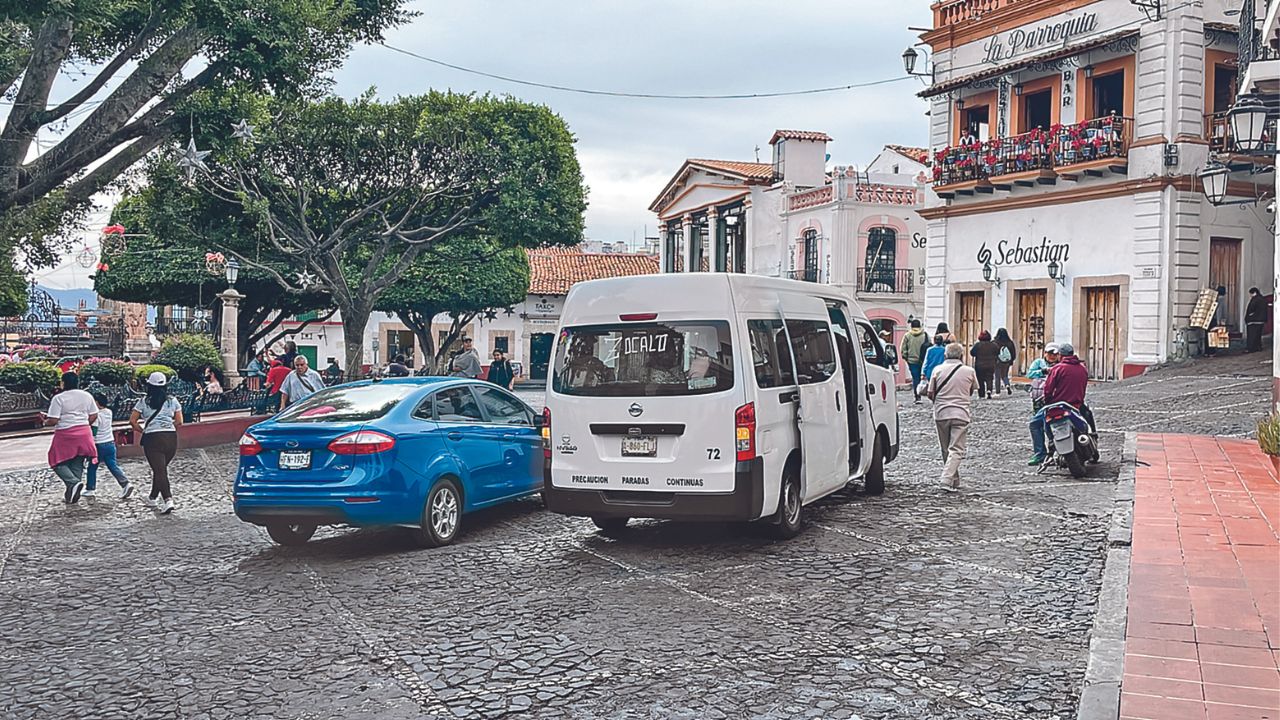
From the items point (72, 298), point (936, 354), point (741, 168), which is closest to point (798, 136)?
point (741, 168)

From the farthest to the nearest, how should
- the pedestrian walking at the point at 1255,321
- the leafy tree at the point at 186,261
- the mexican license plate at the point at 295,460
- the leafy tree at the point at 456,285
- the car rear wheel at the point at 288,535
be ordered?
the leafy tree at the point at 456,285
the leafy tree at the point at 186,261
the pedestrian walking at the point at 1255,321
the car rear wheel at the point at 288,535
the mexican license plate at the point at 295,460

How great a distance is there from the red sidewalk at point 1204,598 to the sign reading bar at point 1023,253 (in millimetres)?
16236

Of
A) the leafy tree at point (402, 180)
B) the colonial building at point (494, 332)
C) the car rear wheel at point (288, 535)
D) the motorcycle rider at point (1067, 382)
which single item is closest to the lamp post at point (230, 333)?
the leafy tree at point (402, 180)

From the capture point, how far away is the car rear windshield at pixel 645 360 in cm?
855

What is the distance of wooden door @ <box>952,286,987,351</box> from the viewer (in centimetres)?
3011

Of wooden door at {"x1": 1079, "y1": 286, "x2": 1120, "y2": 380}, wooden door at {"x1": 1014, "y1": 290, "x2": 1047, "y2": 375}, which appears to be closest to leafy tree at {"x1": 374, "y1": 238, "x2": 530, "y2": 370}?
wooden door at {"x1": 1014, "y1": 290, "x2": 1047, "y2": 375}

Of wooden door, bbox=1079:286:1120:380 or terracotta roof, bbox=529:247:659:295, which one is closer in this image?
wooden door, bbox=1079:286:1120:380

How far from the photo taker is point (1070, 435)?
12328mm

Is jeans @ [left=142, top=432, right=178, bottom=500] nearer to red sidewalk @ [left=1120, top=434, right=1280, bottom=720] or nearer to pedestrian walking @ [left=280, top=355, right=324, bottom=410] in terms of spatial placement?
pedestrian walking @ [left=280, top=355, right=324, bottom=410]

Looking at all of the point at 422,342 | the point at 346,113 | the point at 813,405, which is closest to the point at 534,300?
the point at 422,342

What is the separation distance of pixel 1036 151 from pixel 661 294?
20864 mm

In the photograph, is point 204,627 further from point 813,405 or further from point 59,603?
point 813,405

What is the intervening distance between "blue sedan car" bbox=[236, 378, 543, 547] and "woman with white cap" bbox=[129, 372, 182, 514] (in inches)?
102

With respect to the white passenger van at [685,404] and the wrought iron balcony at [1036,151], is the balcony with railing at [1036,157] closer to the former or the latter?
the wrought iron balcony at [1036,151]
